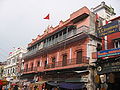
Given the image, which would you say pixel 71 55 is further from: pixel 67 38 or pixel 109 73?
pixel 109 73

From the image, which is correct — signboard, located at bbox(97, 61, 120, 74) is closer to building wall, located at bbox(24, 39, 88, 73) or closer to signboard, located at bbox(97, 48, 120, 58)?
signboard, located at bbox(97, 48, 120, 58)

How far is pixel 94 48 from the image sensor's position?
1741cm

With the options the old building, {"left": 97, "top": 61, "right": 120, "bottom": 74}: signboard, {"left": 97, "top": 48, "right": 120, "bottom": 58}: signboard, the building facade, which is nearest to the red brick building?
the old building

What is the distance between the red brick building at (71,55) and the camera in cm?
1612

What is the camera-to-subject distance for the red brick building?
16125 mm

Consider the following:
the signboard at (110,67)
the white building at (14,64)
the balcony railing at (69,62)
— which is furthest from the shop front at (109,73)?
the white building at (14,64)

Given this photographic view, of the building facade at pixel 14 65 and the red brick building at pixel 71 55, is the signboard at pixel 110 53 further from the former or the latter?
the building facade at pixel 14 65

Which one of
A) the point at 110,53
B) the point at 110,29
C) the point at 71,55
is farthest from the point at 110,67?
the point at 71,55

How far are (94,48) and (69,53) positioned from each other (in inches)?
134

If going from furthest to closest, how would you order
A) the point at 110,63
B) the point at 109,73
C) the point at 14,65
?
the point at 14,65 → the point at 109,73 → the point at 110,63

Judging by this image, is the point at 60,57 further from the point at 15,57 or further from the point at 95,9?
the point at 15,57

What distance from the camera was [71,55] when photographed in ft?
62.2

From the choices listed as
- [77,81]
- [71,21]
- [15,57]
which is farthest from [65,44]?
[15,57]

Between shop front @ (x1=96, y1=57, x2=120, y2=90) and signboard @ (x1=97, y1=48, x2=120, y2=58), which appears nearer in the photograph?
shop front @ (x1=96, y1=57, x2=120, y2=90)
